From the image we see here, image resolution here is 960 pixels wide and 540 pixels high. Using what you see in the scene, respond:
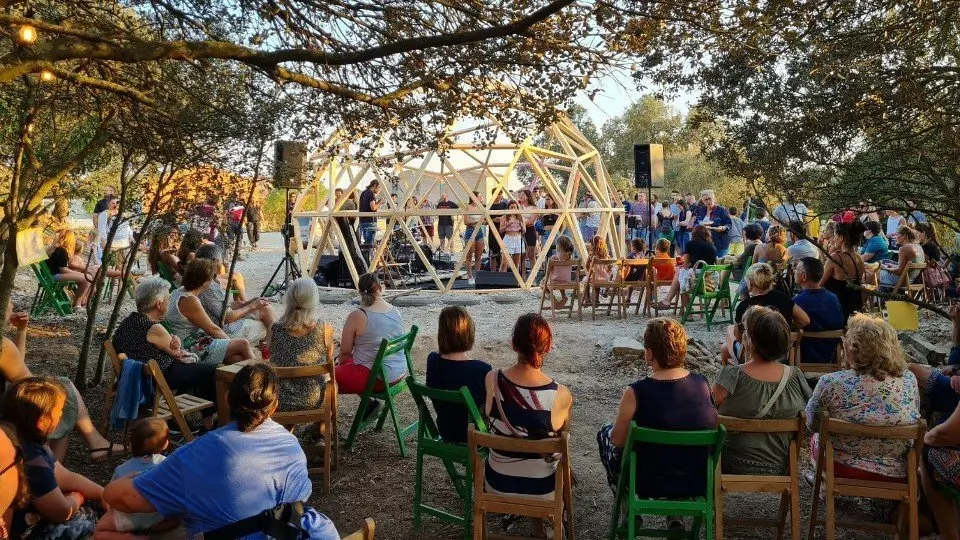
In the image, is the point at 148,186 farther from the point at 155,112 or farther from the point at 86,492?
the point at 86,492

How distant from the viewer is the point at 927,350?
22.8 feet

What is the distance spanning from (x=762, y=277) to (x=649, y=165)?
6.54 metres

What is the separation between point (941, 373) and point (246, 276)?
13644 mm

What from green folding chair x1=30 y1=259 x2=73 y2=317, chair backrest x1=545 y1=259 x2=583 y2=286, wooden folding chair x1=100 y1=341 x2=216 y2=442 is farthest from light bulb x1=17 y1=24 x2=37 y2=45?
chair backrest x1=545 y1=259 x2=583 y2=286

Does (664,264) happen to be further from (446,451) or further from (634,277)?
(446,451)

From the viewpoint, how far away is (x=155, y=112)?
5.54m

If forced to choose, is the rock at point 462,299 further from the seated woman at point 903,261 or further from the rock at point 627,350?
the seated woman at point 903,261

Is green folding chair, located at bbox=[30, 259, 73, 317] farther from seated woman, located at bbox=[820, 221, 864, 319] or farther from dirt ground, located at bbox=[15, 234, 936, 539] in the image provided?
seated woman, located at bbox=[820, 221, 864, 319]

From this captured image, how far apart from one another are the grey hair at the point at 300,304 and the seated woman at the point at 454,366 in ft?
3.17

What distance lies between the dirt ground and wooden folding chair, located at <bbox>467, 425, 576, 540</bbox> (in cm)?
72

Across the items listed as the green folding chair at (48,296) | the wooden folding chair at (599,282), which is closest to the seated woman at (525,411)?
the wooden folding chair at (599,282)

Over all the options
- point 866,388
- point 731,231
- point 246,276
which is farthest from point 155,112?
point 731,231

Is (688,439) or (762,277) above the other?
(762,277)

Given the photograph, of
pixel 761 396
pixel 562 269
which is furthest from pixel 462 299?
pixel 761 396
